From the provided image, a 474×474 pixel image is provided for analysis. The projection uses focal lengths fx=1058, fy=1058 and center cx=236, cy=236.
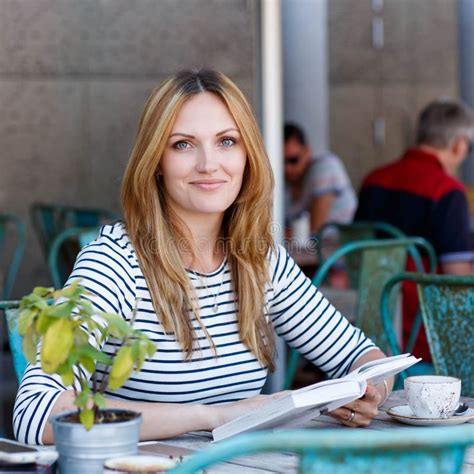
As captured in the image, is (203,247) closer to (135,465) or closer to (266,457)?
(266,457)

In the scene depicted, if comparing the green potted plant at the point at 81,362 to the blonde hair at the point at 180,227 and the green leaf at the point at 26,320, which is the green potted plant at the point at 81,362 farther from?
the blonde hair at the point at 180,227

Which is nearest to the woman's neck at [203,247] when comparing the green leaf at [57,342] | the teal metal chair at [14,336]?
the teal metal chair at [14,336]

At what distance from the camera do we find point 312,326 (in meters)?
2.22

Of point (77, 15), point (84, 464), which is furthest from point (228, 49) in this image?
point (84, 464)

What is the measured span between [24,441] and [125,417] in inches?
15.9

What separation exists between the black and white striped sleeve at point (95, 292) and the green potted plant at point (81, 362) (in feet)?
1.24

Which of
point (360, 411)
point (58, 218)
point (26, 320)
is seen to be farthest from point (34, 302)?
point (58, 218)

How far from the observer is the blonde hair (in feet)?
6.63

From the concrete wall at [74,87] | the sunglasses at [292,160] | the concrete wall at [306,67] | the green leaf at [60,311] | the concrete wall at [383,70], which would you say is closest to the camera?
the green leaf at [60,311]

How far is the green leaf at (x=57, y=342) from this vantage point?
1224 millimetres

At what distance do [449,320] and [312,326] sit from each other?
358mm

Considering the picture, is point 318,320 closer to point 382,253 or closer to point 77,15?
point 382,253

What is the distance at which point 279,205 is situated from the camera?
12.0 ft

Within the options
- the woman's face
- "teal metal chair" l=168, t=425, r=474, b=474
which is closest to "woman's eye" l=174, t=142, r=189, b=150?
the woman's face
